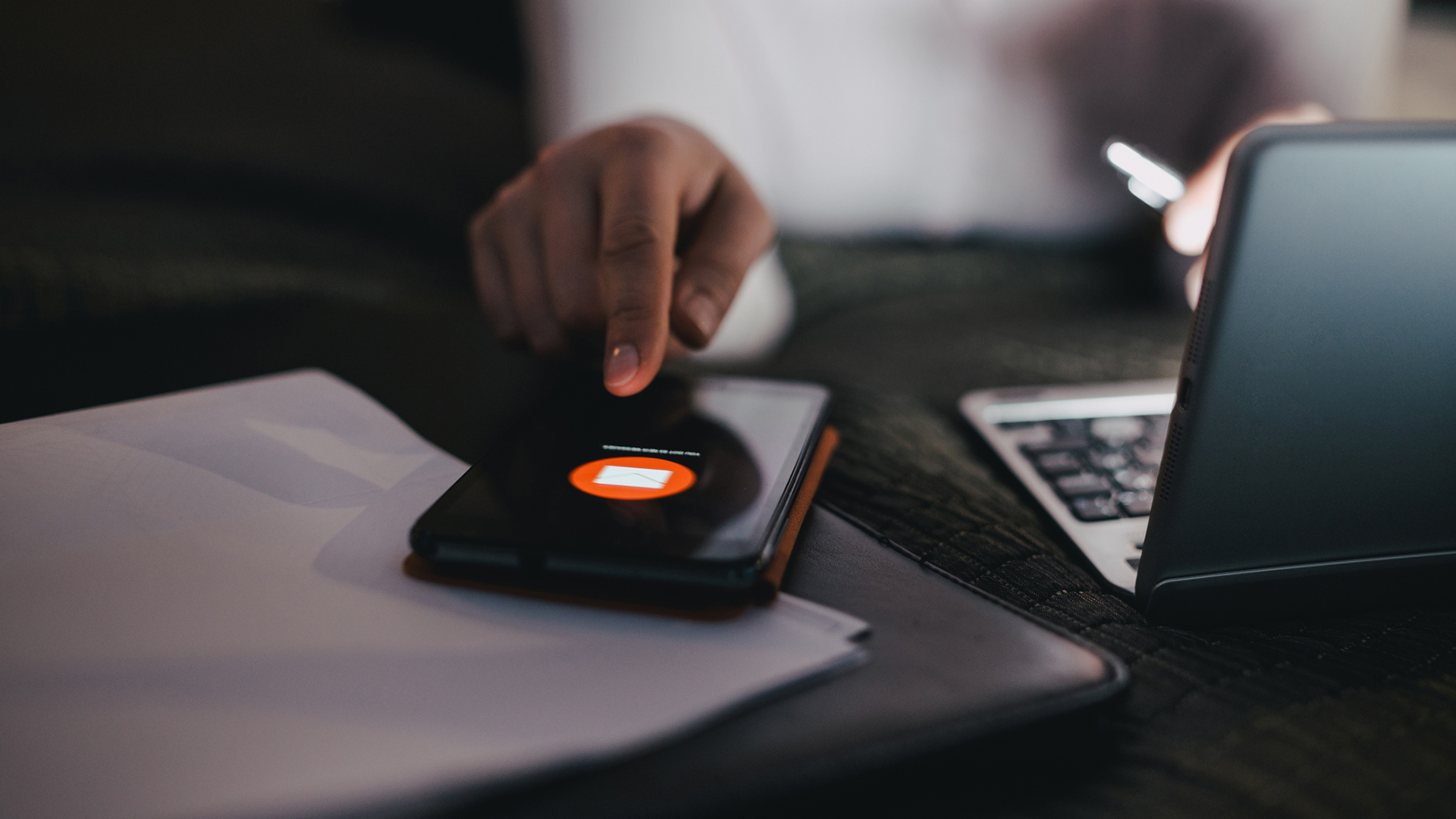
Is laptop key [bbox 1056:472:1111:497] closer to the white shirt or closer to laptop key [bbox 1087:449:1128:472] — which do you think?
laptop key [bbox 1087:449:1128:472]

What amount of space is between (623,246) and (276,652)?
0.24 m

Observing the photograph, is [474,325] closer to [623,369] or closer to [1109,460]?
[623,369]

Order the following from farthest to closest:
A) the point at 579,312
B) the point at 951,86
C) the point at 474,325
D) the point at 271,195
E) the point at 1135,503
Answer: the point at 951,86
the point at 271,195
the point at 474,325
the point at 579,312
the point at 1135,503

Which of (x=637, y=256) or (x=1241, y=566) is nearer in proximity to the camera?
(x=1241, y=566)

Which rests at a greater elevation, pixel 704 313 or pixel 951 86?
pixel 951 86

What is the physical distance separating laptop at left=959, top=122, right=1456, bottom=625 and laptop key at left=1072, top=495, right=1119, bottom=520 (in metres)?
0.02

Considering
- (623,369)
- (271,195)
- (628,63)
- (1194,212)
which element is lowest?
(623,369)

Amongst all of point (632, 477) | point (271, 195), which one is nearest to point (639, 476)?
point (632, 477)

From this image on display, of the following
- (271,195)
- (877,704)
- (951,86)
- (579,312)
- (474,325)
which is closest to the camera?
(877,704)

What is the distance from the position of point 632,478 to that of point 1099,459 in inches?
8.8

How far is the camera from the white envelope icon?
295 millimetres

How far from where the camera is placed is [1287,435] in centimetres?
25

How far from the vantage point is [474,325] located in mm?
543

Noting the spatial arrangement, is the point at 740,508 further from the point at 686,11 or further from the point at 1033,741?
the point at 686,11
